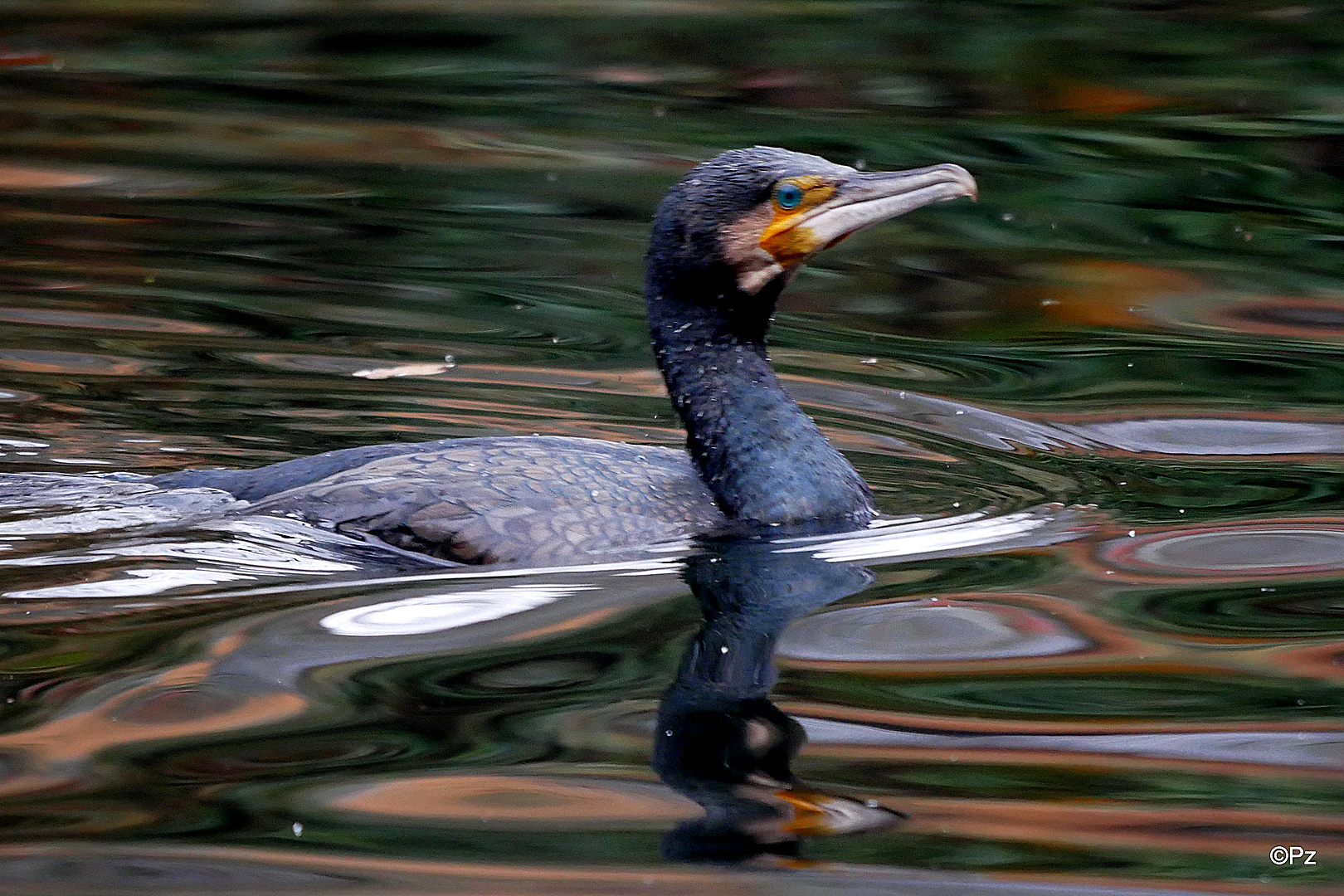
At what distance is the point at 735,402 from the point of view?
5.45 m

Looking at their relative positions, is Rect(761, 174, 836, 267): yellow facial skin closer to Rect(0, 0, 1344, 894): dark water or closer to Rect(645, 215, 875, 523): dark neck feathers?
Rect(645, 215, 875, 523): dark neck feathers

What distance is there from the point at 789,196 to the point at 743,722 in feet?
6.29

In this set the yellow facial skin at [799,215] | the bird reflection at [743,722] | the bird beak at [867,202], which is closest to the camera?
the bird reflection at [743,722]

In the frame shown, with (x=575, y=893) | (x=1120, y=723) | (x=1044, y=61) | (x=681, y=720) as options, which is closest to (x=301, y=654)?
(x=681, y=720)

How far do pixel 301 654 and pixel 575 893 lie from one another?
1.29m

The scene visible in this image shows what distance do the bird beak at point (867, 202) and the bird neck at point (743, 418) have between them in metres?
0.28

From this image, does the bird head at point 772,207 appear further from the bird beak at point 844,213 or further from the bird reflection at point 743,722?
the bird reflection at point 743,722

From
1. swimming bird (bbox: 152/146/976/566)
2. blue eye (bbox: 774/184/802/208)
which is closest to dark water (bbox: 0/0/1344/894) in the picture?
swimming bird (bbox: 152/146/976/566)

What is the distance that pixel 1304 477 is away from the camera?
590 cm

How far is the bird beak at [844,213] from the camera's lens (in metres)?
5.27

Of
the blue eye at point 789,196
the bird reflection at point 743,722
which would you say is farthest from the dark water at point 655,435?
the blue eye at point 789,196

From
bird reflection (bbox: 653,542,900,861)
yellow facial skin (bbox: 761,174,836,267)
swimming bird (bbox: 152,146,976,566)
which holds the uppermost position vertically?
yellow facial skin (bbox: 761,174,836,267)

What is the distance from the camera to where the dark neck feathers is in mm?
5359

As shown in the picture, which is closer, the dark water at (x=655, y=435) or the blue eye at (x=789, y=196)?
the dark water at (x=655, y=435)
